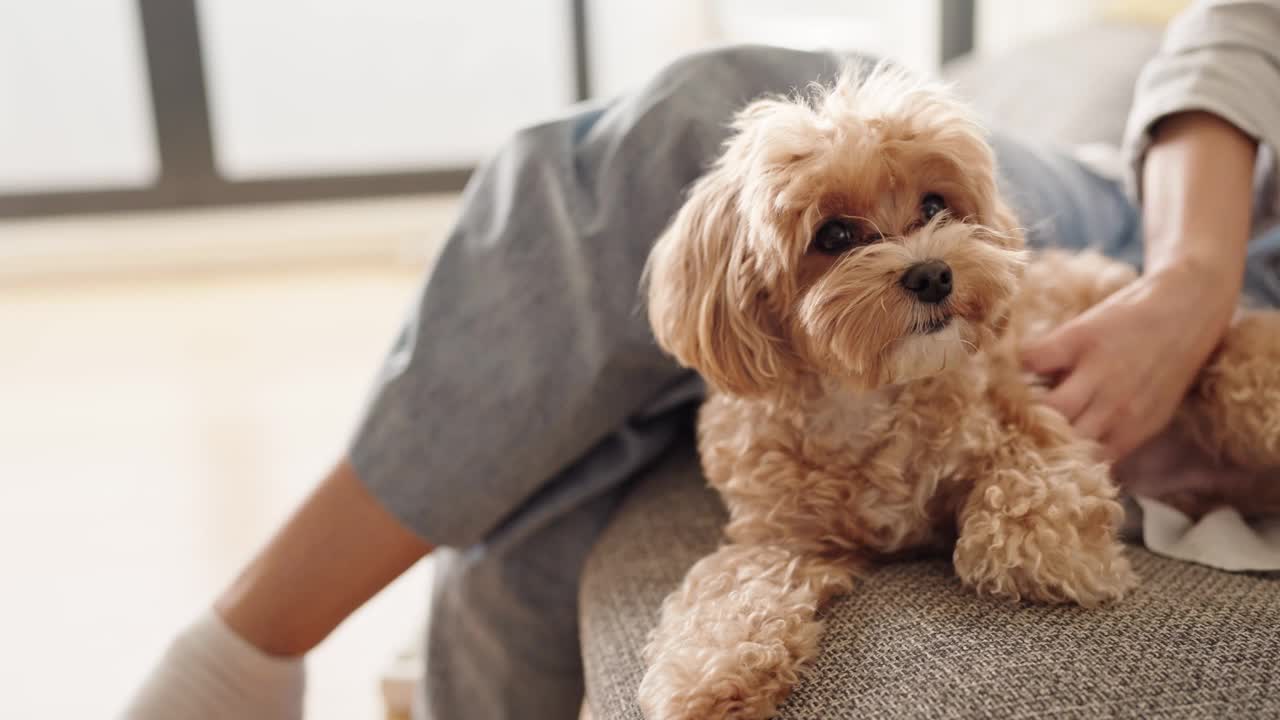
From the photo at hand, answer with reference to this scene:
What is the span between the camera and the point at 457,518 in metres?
Answer: 1.41

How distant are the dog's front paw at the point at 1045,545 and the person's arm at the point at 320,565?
72cm

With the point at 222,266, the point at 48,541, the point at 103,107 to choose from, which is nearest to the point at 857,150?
the point at 48,541

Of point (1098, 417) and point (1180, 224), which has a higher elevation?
point (1180, 224)

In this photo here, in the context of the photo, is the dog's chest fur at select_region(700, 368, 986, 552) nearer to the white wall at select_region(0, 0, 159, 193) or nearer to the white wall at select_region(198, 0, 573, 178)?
the white wall at select_region(198, 0, 573, 178)

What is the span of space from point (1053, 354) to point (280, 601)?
1.03 m

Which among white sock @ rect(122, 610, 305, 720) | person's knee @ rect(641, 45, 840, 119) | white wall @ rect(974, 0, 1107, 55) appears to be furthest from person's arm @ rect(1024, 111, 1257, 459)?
white wall @ rect(974, 0, 1107, 55)

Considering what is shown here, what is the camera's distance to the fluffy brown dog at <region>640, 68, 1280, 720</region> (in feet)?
3.47

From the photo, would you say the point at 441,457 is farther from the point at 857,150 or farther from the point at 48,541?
the point at 48,541

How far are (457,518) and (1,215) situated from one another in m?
4.40

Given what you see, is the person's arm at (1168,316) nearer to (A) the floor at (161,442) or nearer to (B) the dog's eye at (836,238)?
(B) the dog's eye at (836,238)

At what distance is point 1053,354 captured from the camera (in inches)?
51.1

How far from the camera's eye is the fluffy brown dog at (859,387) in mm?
1058

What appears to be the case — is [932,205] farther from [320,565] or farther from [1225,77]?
[320,565]

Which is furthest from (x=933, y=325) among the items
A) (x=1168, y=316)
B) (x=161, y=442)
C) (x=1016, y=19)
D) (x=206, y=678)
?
(x=1016, y=19)
